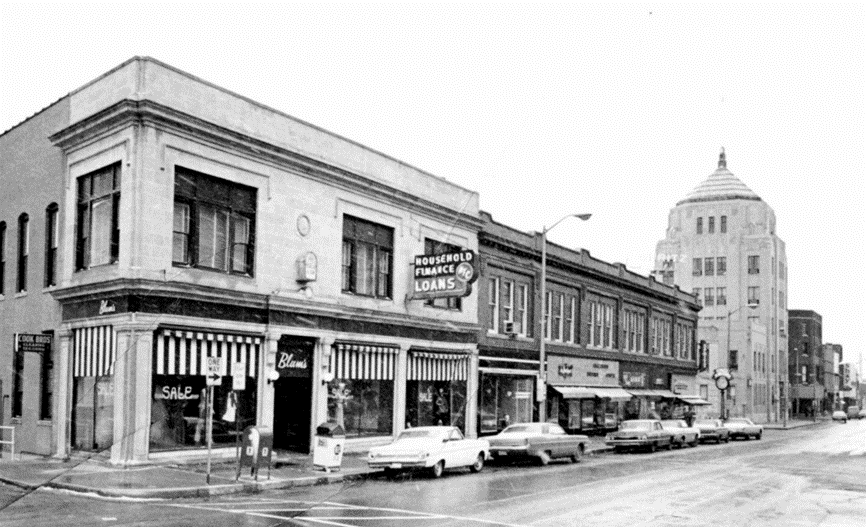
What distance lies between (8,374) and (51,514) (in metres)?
14.5

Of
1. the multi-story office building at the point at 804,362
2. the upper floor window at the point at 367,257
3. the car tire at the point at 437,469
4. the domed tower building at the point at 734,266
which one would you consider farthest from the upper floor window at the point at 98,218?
the multi-story office building at the point at 804,362

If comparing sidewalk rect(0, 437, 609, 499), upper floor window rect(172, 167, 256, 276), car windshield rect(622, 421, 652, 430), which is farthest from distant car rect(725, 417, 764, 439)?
upper floor window rect(172, 167, 256, 276)

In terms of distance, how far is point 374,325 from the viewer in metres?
30.9

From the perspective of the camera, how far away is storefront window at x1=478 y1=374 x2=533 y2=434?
3803 centimetres

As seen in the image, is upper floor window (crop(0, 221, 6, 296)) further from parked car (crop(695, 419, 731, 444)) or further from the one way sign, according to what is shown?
parked car (crop(695, 419, 731, 444))

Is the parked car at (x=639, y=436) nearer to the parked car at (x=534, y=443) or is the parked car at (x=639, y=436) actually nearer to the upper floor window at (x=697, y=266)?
the parked car at (x=534, y=443)

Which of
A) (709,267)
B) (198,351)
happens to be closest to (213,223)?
(198,351)

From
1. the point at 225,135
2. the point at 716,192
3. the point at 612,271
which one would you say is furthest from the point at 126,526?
the point at 716,192

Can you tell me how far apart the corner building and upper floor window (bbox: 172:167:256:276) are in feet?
0.18

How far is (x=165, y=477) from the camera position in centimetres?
2048

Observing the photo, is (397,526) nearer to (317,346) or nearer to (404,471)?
(404,471)

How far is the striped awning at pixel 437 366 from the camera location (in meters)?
33.3

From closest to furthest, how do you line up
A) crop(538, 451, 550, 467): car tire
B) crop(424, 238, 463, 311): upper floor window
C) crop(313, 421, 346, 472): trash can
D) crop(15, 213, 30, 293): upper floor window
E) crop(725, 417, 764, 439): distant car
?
1. crop(313, 421, 346, 472): trash can
2. crop(15, 213, 30, 293): upper floor window
3. crop(538, 451, 550, 467): car tire
4. crop(424, 238, 463, 311): upper floor window
5. crop(725, 417, 764, 439): distant car

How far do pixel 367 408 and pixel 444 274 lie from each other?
544 centimetres
